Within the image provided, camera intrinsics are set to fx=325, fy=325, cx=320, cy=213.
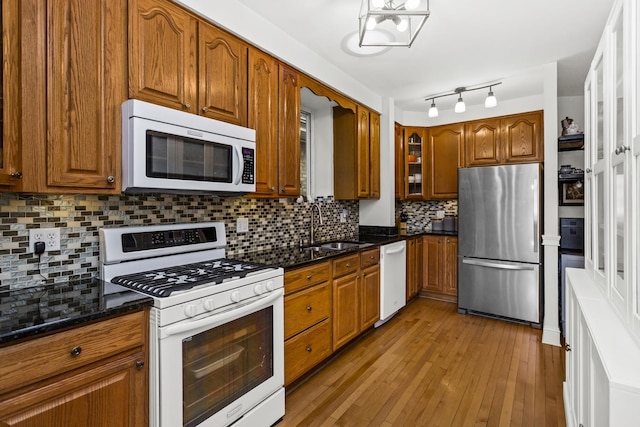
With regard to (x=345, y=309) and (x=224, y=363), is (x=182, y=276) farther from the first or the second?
(x=345, y=309)

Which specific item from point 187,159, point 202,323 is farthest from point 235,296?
point 187,159

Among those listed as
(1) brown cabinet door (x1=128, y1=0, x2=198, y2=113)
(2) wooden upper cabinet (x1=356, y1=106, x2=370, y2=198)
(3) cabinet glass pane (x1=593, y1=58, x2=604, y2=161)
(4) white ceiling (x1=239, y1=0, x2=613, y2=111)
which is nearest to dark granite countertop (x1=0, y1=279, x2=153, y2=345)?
(1) brown cabinet door (x1=128, y1=0, x2=198, y2=113)

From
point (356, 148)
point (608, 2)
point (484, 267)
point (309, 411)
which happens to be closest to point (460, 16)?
point (608, 2)

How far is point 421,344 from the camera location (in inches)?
115

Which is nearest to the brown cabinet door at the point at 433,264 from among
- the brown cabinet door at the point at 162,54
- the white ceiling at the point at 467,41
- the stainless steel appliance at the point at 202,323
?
the white ceiling at the point at 467,41

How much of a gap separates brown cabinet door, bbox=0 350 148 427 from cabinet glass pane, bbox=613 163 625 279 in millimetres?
1861

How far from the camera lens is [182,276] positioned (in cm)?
161

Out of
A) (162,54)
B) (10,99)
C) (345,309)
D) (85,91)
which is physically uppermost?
(162,54)

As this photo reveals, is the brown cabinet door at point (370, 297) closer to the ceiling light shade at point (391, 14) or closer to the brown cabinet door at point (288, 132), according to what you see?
the brown cabinet door at point (288, 132)

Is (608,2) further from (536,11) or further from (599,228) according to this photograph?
(599,228)

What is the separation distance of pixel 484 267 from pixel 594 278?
1.85 m

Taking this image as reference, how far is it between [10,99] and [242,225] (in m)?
1.46

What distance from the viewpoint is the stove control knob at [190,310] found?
136 cm

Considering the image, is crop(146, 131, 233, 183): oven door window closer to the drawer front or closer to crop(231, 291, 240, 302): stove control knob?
crop(231, 291, 240, 302): stove control knob
